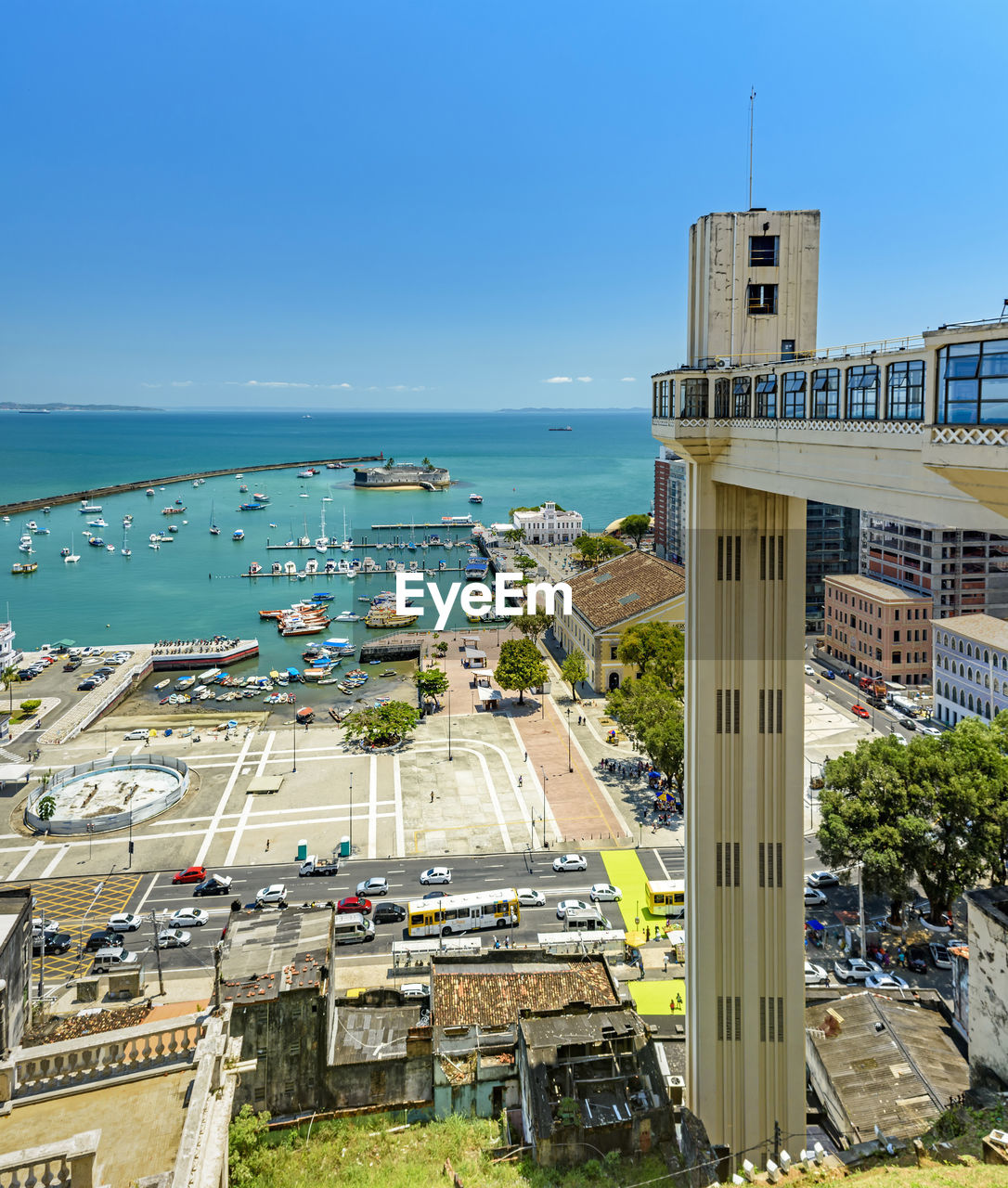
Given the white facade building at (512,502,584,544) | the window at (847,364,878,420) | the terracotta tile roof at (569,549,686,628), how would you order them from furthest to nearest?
the white facade building at (512,502,584,544) → the terracotta tile roof at (569,549,686,628) → the window at (847,364,878,420)

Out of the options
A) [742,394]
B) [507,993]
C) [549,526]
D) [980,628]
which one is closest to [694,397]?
[742,394]

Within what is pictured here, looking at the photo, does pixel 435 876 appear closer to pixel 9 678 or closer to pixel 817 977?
pixel 817 977

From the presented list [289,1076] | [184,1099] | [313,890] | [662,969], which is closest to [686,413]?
[184,1099]

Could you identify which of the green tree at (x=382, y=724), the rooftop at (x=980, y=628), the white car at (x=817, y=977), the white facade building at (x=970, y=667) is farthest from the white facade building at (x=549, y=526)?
the white car at (x=817, y=977)

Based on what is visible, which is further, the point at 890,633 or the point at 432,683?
the point at 890,633

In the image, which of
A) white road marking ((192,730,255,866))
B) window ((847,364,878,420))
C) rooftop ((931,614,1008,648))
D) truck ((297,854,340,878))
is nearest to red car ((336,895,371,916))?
truck ((297,854,340,878))

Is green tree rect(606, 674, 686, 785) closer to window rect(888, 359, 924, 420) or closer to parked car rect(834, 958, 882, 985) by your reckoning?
parked car rect(834, 958, 882, 985)

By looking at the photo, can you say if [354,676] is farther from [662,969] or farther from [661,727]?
[662,969]
